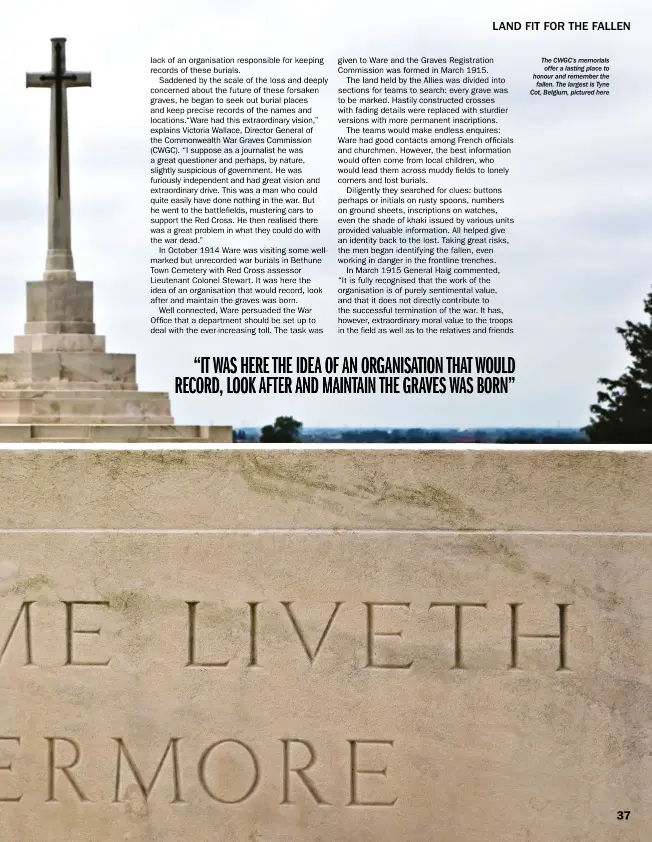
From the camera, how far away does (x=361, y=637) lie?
4637 mm

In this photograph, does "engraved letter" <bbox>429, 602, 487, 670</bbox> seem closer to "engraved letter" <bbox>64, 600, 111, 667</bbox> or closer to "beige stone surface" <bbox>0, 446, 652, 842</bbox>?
"beige stone surface" <bbox>0, 446, 652, 842</bbox>

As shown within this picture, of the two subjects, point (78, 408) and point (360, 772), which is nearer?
point (360, 772)

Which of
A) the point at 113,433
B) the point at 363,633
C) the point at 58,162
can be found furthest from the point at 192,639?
the point at 58,162

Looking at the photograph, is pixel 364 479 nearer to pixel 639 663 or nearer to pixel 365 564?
pixel 365 564

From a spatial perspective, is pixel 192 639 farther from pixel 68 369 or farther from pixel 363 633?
pixel 68 369

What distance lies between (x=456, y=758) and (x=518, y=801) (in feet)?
0.83

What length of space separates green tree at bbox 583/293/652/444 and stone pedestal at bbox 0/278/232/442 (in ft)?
47.1

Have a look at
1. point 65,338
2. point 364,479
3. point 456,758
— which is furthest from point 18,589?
point 65,338

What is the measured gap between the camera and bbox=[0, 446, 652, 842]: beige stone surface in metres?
4.62

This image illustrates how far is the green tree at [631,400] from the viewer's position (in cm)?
3219

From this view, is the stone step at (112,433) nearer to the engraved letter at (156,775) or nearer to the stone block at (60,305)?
the stone block at (60,305)

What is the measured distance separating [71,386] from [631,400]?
17.5 meters

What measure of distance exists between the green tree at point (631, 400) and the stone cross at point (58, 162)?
49.2ft

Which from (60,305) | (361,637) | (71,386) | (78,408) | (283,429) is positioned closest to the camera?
(361,637)
